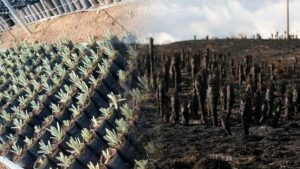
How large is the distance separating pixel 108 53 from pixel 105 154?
4.01 metres

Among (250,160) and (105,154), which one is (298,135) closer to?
(250,160)

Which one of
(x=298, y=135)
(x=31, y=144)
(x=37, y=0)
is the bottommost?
(x=298, y=135)

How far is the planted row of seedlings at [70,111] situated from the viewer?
8.91 m

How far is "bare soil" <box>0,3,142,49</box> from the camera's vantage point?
15.9m

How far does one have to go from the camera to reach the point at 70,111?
10828 mm

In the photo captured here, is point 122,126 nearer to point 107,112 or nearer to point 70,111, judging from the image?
point 107,112

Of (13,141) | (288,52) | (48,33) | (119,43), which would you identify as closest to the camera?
(13,141)

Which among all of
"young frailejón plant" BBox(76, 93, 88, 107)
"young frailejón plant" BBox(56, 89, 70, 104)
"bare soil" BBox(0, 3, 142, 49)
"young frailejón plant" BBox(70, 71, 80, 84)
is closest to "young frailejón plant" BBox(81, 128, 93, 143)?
"young frailejón plant" BBox(76, 93, 88, 107)

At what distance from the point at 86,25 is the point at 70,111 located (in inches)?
291

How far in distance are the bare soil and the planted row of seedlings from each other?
80.5 inches

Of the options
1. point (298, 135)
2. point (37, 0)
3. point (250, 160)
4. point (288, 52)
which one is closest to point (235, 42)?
point (288, 52)

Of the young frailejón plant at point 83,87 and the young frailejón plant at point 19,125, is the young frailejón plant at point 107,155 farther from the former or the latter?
the young frailejón plant at point 19,125

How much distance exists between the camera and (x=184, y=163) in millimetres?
9828

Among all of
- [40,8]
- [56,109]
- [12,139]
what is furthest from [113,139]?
[40,8]
